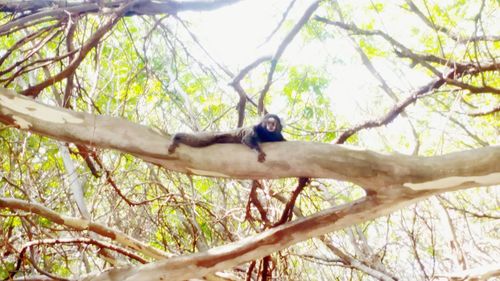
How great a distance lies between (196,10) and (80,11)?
2.87 feet

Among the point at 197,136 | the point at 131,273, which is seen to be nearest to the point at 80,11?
the point at 197,136

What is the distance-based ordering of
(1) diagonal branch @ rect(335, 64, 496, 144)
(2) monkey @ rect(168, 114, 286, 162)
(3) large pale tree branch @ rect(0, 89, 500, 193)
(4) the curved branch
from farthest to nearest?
(4) the curved branch < (1) diagonal branch @ rect(335, 64, 496, 144) < (2) monkey @ rect(168, 114, 286, 162) < (3) large pale tree branch @ rect(0, 89, 500, 193)

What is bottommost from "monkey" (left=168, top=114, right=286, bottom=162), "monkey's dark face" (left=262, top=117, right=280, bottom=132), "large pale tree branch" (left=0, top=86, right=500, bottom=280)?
"large pale tree branch" (left=0, top=86, right=500, bottom=280)

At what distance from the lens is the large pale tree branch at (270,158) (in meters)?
2.95

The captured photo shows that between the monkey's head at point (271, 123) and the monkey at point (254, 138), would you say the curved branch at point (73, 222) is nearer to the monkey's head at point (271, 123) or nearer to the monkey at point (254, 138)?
the monkey at point (254, 138)

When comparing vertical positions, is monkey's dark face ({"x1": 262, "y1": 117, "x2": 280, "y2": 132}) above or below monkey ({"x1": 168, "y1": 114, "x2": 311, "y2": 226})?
above

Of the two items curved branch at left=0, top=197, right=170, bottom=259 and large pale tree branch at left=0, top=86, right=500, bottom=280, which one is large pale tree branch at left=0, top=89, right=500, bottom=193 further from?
curved branch at left=0, top=197, right=170, bottom=259

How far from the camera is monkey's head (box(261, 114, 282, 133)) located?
398 cm

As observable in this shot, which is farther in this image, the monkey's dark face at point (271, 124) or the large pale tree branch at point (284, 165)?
the monkey's dark face at point (271, 124)

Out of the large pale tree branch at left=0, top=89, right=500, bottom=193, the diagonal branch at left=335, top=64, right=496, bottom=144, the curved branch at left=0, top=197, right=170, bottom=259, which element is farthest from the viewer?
the curved branch at left=0, top=197, right=170, bottom=259

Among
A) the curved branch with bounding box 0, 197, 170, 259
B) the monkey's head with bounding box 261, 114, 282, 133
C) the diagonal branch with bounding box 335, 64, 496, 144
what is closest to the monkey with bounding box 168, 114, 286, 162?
the monkey's head with bounding box 261, 114, 282, 133

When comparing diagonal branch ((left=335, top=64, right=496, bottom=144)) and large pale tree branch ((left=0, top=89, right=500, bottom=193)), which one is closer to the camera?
large pale tree branch ((left=0, top=89, right=500, bottom=193))

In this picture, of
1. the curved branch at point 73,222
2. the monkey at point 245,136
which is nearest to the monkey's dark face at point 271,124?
the monkey at point 245,136

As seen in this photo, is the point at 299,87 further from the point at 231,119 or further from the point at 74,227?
the point at 74,227
